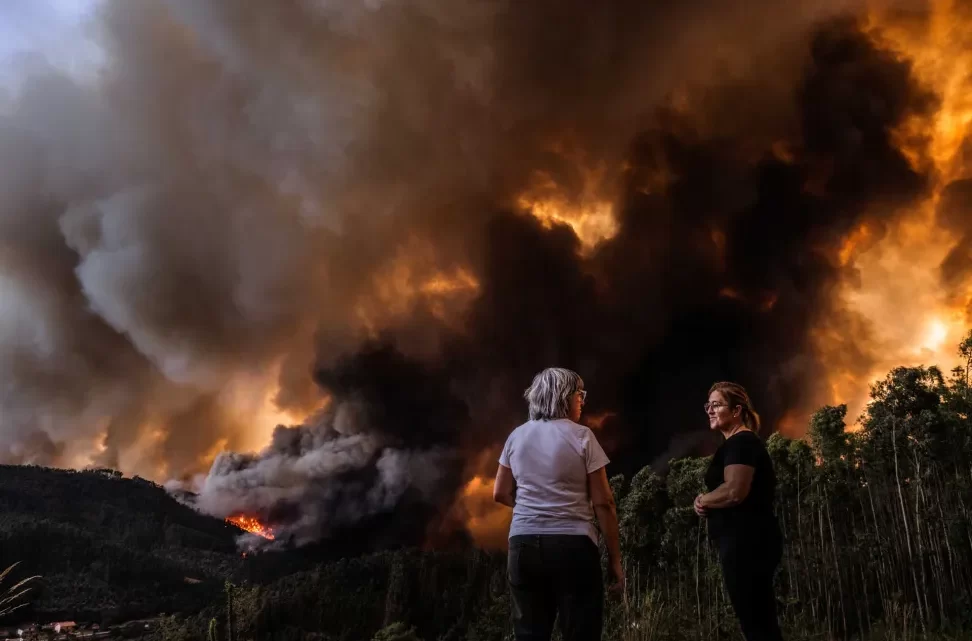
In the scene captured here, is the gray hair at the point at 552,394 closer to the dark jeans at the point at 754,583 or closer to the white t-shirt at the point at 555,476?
the white t-shirt at the point at 555,476

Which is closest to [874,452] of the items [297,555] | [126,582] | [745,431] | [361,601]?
[745,431]

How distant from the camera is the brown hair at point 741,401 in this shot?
4344 millimetres

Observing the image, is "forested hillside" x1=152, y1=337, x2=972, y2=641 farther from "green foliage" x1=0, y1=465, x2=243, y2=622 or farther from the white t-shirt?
"green foliage" x1=0, y1=465, x2=243, y2=622

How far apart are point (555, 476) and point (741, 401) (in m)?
1.69

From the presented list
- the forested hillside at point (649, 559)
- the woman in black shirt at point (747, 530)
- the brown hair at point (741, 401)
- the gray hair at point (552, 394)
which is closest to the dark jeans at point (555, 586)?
the gray hair at point (552, 394)

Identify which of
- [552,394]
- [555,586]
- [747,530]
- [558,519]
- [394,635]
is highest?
[552,394]

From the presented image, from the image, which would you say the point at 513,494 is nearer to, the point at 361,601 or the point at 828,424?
the point at 828,424

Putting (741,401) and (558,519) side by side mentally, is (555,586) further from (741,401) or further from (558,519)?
(741,401)

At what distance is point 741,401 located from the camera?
14.3ft

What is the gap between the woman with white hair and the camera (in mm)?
3240

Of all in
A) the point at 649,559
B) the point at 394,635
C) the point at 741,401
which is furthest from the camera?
the point at 649,559

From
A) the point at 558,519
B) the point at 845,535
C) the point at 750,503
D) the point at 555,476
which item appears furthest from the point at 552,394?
the point at 845,535

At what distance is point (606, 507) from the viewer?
3.51m

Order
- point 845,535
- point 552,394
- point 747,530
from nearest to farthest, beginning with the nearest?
point 552,394 → point 747,530 → point 845,535
